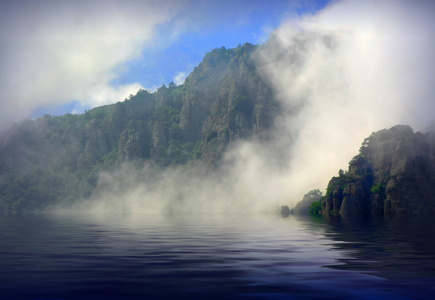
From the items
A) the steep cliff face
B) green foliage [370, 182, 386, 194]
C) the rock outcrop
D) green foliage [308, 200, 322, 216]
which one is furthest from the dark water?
the rock outcrop

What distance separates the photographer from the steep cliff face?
11844 cm

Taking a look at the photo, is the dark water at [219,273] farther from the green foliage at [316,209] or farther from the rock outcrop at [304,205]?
the rock outcrop at [304,205]

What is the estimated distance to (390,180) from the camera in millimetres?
124125

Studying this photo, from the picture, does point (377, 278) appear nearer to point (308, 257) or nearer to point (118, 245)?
point (308, 257)

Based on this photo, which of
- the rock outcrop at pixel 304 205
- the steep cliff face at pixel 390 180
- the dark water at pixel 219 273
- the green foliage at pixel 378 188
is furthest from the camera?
the rock outcrop at pixel 304 205

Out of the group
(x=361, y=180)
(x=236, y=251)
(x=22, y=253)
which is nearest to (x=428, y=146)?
(x=361, y=180)

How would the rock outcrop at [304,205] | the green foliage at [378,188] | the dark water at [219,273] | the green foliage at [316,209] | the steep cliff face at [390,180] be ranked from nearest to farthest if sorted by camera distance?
the dark water at [219,273], the steep cliff face at [390,180], the green foliage at [378,188], the green foliage at [316,209], the rock outcrop at [304,205]

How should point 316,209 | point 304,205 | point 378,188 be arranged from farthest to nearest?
point 304,205, point 316,209, point 378,188

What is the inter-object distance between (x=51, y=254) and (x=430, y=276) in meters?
18.4

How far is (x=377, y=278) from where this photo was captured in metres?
14.7

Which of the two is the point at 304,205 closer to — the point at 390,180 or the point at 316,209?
the point at 316,209

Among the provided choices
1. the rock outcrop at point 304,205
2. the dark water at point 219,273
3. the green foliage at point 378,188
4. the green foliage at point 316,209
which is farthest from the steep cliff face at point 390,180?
the dark water at point 219,273

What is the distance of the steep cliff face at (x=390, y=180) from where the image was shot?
11844 centimetres

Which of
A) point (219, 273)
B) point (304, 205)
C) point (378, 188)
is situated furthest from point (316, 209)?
point (219, 273)
